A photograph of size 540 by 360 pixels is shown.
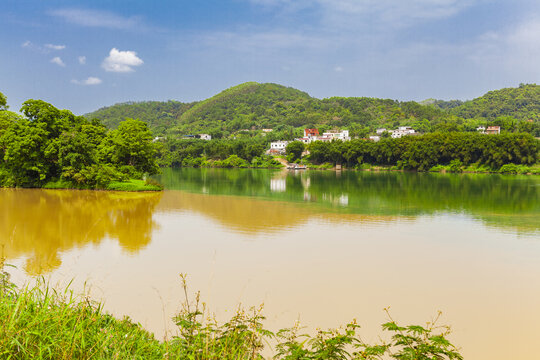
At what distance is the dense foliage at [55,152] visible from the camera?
26.5 meters

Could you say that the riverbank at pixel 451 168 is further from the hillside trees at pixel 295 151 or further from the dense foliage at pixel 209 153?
the dense foliage at pixel 209 153

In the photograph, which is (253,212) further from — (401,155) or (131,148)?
(401,155)

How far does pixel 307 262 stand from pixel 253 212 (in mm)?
9252

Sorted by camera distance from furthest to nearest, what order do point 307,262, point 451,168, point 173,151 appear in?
point 173,151, point 451,168, point 307,262

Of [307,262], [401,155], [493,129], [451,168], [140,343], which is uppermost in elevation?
[493,129]

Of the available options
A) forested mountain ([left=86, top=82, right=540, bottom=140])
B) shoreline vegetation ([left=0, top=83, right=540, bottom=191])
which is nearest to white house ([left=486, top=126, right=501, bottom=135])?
shoreline vegetation ([left=0, top=83, right=540, bottom=191])

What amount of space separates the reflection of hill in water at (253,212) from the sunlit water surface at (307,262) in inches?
5.5

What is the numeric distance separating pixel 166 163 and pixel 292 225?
7671cm

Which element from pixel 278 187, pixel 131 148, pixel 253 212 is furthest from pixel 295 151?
pixel 253 212

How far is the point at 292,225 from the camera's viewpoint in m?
16.0

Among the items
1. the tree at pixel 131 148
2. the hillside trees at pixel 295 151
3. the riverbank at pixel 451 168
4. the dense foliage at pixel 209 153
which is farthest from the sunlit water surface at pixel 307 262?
the dense foliage at pixel 209 153

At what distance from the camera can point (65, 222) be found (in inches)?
620

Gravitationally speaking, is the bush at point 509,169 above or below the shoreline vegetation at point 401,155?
below

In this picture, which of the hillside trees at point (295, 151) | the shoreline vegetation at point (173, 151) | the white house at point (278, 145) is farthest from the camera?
the white house at point (278, 145)
